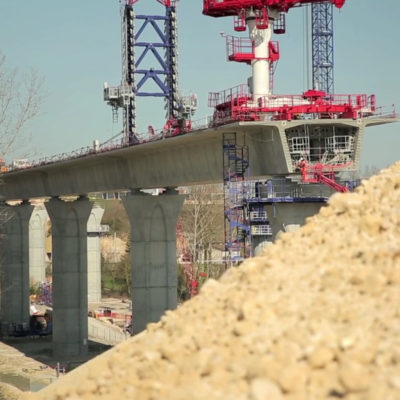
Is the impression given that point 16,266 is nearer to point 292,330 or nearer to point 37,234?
point 37,234

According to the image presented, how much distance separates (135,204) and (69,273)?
614 inches

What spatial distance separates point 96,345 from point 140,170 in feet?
70.1

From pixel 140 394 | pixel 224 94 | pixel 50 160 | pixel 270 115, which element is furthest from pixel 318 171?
pixel 50 160

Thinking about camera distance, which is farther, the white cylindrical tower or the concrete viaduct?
the white cylindrical tower

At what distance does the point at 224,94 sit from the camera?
36031 mm

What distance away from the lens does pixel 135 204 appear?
48188 millimetres

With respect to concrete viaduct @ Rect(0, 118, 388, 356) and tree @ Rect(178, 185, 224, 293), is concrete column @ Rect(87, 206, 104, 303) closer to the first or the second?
tree @ Rect(178, 185, 224, 293)

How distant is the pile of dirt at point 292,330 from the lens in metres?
9.20

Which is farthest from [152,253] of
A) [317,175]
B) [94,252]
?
[94,252]

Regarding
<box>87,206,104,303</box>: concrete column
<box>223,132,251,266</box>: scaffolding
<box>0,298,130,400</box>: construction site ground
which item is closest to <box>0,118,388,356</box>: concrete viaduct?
<box>223,132,251,266</box>: scaffolding

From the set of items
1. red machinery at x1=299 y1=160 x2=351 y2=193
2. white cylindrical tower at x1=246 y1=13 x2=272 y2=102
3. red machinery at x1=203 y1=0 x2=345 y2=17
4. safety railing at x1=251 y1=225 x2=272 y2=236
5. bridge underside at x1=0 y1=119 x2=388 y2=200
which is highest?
red machinery at x1=203 y1=0 x2=345 y2=17

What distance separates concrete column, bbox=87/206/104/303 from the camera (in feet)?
301

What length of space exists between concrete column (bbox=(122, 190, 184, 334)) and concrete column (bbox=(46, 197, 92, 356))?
1358 cm

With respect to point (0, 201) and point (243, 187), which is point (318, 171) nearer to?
point (243, 187)
